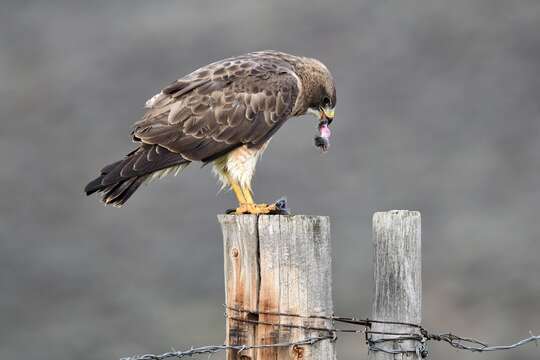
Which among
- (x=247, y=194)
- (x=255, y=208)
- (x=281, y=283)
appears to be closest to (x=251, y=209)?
(x=255, y=208)

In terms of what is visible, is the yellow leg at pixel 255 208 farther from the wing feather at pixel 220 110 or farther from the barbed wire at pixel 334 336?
the barbed wire at pixel 334 336

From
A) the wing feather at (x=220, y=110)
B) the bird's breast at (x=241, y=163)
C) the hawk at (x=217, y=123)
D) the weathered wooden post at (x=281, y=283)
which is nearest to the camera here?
the weathered wooden post at (x=281, y=283)

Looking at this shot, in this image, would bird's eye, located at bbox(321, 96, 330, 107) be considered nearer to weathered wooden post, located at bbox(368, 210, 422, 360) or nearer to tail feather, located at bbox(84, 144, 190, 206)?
tail feather, located at bbox(84, 144, 190, 206)

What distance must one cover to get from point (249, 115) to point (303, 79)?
29.0 inches

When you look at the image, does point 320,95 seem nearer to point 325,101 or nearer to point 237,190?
point 325,101

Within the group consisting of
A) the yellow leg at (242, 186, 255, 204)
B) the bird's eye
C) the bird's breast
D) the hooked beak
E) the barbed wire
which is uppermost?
the bird's eye

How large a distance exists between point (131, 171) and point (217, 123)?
77 centimetres

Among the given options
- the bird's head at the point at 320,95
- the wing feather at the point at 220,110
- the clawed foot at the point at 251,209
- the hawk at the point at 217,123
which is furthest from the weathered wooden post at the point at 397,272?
the bird's head at the point at 320,95

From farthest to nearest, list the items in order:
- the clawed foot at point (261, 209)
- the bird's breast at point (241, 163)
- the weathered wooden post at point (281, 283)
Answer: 1. the bird's breast at point (241, 163)
2. the clawed foot at point (261, 209)
3. the weathered wooden post at point (281, 283)

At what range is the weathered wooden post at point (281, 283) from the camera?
3533 millimetres

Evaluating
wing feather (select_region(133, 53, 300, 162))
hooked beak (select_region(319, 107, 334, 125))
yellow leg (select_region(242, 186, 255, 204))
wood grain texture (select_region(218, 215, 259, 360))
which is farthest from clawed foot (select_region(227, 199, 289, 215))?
hooked beak (select_region(319, 107, 334, 125))

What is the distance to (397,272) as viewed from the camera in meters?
3.61

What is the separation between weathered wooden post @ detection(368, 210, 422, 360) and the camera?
361 centimetres

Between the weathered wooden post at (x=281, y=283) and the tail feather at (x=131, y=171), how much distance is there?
180 centimetres
